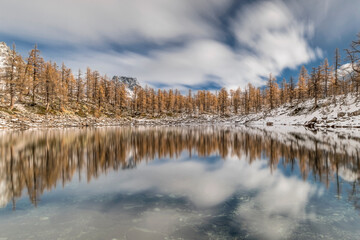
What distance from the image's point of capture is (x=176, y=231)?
521 centimetres

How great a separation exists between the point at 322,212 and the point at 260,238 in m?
2.87

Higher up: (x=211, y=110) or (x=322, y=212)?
(x=211, y=110)

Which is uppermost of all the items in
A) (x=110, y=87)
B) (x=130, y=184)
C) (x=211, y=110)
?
(x=110, y=87)

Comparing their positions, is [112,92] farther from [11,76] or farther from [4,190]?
[4,190]

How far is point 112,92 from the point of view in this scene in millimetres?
107875

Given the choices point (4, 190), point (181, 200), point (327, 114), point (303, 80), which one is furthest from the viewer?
point (303, 80)

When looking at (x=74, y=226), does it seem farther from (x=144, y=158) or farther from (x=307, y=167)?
(x=307, y=167)

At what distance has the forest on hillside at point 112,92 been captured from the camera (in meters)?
52.8

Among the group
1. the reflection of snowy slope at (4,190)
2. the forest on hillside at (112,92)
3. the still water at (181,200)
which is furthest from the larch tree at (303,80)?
the reflection of snowy slope at (4,190)

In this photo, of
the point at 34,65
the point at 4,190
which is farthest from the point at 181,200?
the point at 34,65

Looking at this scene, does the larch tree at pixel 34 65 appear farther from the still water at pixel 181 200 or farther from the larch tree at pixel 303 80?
the larch tree at pixel 303 80

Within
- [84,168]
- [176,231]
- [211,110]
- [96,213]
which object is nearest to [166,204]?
[176,231]

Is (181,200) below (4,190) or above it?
below

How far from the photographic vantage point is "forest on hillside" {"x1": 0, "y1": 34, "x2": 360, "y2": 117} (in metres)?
52.8
